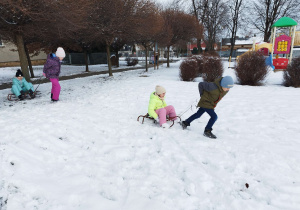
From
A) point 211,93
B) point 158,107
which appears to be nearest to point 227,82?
point 211,93

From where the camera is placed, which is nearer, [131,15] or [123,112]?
[123,112]

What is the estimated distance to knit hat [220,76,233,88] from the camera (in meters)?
3.78

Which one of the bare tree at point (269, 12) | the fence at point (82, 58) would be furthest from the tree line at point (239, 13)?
the fence at point (82, 58)

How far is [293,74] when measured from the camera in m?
9.30

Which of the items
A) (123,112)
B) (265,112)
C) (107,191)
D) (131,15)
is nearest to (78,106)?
(123,112)

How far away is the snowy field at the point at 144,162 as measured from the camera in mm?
2365

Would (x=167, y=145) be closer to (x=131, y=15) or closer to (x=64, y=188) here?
(x=64, y=188)

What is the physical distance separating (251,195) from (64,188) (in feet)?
8.01

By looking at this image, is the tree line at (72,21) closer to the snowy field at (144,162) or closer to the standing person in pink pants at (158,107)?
the snowy field at (144,162)

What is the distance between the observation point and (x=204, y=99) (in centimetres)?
418

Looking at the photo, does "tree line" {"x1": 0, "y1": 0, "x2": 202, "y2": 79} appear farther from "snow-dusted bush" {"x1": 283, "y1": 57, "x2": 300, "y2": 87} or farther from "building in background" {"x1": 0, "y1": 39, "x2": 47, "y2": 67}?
"snow-dusted bush" {"x1": 283, "y1": 57, "x2": 300, "y2": 87}

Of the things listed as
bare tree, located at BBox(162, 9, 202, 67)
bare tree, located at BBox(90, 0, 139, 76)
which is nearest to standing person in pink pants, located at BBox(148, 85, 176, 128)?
bare tree, located at BBox(90, 0, 139, 76)

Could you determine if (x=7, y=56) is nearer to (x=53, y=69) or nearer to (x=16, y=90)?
(x=16, y=90)

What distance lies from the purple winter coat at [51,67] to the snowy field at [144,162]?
64.5 inches
